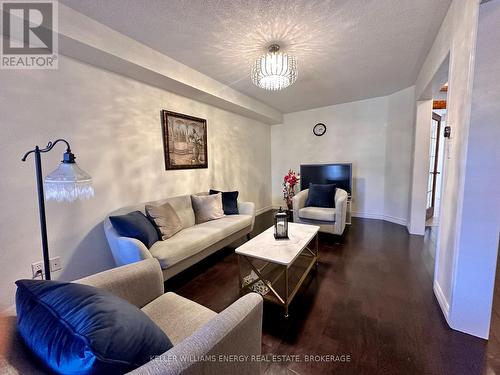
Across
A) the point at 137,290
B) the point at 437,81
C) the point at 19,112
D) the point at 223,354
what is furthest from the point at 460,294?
the point at 19,112

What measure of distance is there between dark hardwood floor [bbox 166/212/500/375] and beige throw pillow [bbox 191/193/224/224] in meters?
0.55

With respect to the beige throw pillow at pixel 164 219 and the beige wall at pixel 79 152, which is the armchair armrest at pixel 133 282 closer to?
the beige throw pillow at pixel 164 219

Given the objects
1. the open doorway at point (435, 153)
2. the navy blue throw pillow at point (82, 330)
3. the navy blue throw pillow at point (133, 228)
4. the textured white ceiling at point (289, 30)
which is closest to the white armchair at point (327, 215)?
the textured white ceiling at point (289, 30)

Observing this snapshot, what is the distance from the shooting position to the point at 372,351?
1.37 metres

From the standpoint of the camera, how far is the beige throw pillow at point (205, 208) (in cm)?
292

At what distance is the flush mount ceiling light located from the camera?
2092mm

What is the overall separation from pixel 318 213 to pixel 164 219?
7.11 feet

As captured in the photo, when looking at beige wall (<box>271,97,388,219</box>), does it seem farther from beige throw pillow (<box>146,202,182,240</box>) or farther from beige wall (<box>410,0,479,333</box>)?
beige throw pillow (<box>146,202,182,240</box>)

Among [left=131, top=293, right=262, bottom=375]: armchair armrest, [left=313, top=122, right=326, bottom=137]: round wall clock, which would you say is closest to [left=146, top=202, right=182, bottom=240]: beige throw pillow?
[left=131, top=293, right=262, bottom=375]: armchair armrest

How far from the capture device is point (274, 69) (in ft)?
6.89

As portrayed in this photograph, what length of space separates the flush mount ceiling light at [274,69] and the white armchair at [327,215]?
6.07 ft

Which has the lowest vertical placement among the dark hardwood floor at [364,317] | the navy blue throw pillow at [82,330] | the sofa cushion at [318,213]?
the dark hardwood floor at [364,317]

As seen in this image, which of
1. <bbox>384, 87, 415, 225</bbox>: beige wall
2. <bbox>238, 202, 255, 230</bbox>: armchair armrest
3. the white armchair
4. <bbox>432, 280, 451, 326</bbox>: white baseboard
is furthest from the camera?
<bbox>384, 87, 415, 225</bbox>: beige wall

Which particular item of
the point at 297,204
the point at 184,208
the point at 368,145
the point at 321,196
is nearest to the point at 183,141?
the point at 184,208
